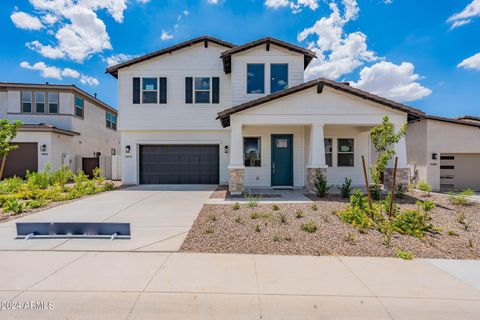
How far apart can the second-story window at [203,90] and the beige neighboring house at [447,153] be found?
439 inches

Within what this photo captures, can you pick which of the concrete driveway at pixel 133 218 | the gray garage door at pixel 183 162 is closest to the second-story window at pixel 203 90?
the gray garage door at pixel 183 162

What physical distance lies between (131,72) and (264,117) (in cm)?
830

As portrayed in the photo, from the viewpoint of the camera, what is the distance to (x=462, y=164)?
12.1 m

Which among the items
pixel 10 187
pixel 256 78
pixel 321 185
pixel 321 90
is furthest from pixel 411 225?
pixel 10 187

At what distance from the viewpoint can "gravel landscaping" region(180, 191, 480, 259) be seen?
4.50m

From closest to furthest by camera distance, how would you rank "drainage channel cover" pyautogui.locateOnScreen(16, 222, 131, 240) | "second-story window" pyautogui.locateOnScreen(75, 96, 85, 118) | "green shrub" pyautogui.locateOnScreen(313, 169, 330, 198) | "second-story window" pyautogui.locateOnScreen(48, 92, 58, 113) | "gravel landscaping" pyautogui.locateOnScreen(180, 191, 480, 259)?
1. "gravel landscaping" pyautogui.locateOnScreen(180, 191, 480, 259)
2. "drainage channel cover" pyautogui.locateOnScreen(16, 222, 131, 240)
3. "green shrub" pyautogui.locateOnScreen(313, 169, 330, 198)
4. "second-story window" pyautogui.locateOnScreen(48, 92, 58, 113)
5. "second-story window" pyautogui.locateOnScreen(75, 96, 85, 118)

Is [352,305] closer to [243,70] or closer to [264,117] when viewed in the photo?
[264,117]

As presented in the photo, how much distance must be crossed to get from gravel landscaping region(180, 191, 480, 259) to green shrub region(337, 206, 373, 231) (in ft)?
0.49

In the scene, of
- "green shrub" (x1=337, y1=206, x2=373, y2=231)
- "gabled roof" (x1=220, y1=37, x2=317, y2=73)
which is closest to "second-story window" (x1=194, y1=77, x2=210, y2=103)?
"gabled roof" (x1=220, y1=37, x2=317, y2=73)

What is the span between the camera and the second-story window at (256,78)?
11797 mm

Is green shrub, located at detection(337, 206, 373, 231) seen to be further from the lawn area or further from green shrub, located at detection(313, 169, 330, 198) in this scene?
the lawn area

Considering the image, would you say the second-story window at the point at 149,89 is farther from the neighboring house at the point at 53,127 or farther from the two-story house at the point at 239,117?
the neighboring house at the point at 53,127

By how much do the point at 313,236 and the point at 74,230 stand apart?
17.2ft

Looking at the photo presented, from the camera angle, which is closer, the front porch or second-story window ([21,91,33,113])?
the front porch
